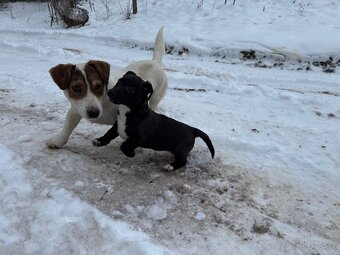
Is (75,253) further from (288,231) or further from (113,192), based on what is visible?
(288,231)

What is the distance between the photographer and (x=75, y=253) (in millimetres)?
2959

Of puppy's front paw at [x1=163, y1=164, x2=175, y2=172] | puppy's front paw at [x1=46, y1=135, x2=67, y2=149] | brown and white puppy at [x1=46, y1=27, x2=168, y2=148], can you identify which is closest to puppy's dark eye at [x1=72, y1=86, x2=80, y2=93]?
brown and white puppy at [x1=46, y1=27, x2=168, y2=148]

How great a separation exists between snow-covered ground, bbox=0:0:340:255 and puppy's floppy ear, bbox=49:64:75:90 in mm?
789

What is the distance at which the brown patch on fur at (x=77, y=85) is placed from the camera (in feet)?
12.6

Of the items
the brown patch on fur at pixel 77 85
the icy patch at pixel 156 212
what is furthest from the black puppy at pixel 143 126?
the icy patch at pixel 156 212

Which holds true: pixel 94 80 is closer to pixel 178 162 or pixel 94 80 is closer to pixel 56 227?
pixel 178 162

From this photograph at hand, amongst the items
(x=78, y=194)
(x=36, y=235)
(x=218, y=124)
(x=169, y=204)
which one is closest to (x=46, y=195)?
(x=78, y=194)

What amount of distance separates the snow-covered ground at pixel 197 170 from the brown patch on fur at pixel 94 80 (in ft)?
2.40

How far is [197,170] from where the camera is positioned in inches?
165

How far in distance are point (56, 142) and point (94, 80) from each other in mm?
893

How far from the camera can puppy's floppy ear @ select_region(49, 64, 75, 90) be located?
3.85m

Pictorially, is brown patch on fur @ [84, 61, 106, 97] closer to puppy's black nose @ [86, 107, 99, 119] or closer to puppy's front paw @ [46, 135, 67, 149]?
puppy's black nose @ [86, 107, 99, 119]

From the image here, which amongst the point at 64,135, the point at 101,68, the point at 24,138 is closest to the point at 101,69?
the point at 101,68

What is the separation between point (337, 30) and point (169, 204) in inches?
298
